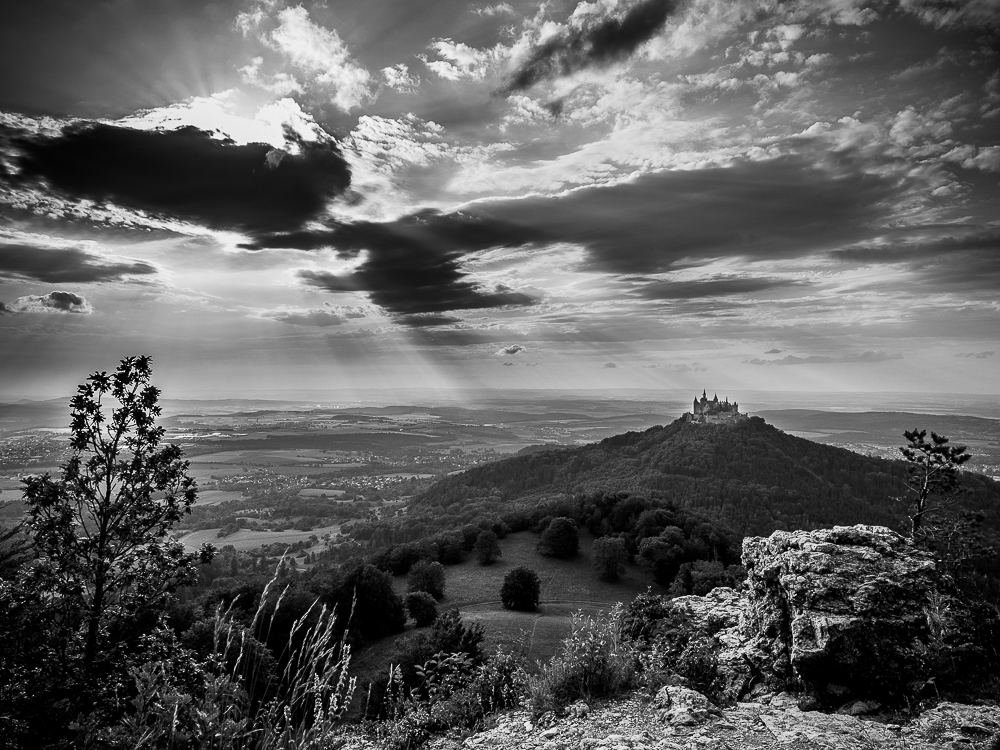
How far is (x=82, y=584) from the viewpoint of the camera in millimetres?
6434

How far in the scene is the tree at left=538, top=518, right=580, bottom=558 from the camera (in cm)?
4322

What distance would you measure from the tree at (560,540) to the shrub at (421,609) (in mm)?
17576

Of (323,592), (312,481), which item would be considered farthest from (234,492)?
(323,592)

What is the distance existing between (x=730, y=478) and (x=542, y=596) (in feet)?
227

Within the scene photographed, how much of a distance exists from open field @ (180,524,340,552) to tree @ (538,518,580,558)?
42551 mm

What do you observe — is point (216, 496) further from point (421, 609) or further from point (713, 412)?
point (713, 412)

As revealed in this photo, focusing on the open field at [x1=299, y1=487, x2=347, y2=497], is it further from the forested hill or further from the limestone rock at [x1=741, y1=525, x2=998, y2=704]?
the limestone rock at [x1=741, y1=525, x2=998, y2=704]

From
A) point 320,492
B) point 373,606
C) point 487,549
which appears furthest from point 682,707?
point 320,492

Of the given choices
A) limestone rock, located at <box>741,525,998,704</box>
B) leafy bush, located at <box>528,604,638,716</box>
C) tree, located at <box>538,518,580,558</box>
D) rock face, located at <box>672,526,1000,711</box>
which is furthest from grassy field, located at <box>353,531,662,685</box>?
leafy bush, located at <box>528,604,638,716</box>

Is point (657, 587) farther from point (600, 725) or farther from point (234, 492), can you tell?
point (234, 492)

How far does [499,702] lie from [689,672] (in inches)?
115

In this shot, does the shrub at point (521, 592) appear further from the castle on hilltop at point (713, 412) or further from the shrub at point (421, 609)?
the castle on hilltop at point (713, 412)

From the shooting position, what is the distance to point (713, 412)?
122 m

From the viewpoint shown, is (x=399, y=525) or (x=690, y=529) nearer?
(x=690, y=529)
